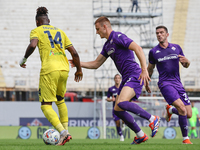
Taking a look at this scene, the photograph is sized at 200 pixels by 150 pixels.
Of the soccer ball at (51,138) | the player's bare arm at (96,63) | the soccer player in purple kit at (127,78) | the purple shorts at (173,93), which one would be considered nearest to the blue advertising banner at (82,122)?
the purple shorts at (173,93)

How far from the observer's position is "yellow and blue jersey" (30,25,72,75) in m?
5.06

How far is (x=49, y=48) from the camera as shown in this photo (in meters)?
5.11

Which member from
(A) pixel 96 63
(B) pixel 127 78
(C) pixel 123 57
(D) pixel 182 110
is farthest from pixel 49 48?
(D) pixel 182 110

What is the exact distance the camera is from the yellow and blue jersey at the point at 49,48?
5.06 meters

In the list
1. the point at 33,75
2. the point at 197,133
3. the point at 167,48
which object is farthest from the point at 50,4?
the point at 167,48

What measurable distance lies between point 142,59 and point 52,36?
1446 millimetres

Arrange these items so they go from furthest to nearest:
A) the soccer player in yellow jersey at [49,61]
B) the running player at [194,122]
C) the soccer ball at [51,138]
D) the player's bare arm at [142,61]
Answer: the running player at [194,122] → the soccer ball at [51,138] → the soccer player in yellow jersey at [49,61] → the player's bare arm at [142,61]

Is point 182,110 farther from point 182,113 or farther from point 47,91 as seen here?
point 47,91

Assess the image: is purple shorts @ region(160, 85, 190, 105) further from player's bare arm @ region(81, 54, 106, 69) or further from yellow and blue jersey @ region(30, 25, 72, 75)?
yellow and blue jersey @ region(30, 25, 72, 75)

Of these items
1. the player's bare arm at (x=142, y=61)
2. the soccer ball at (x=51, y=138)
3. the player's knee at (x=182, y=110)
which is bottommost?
the soccer ball at (x=51, y=138)

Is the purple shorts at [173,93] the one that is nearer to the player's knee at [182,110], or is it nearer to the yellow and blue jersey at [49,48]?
the player's knee at [182,110]

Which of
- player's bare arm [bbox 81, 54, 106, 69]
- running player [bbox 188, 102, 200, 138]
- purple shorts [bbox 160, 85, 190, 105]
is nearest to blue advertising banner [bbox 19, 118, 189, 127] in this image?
running player [bbox 188, 102, 200, 138]

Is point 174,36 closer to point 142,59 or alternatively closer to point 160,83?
point 160,83

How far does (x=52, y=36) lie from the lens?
518 centimetres
